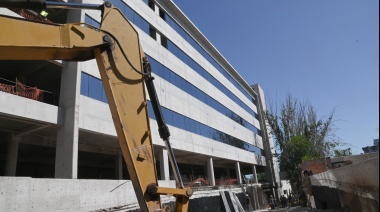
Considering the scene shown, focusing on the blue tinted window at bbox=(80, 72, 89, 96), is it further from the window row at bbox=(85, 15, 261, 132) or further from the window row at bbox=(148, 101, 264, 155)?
the window row at bbox=(148, 101, 264, 155)

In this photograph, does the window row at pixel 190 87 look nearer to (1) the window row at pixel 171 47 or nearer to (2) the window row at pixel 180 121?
(1) the window row at pixel 171 47

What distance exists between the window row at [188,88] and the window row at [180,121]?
283 centimetres

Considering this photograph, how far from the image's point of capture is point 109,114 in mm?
16875

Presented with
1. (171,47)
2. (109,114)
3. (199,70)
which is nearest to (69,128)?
(109,114)

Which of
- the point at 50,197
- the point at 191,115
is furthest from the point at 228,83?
the point at 50,197

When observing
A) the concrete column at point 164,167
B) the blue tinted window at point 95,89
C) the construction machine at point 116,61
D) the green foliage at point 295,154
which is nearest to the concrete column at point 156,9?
the blue tinted window at point 95,89

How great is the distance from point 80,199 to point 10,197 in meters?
3.22

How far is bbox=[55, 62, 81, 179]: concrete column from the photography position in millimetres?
13766

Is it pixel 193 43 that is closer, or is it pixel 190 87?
pixel 190 87

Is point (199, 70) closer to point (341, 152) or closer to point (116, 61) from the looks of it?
point (116, 61)

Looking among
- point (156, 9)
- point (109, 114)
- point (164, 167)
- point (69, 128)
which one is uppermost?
point (156, 9)

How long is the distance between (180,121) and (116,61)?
19917 mm

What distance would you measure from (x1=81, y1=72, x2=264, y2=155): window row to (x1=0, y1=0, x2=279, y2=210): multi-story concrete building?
0.06m

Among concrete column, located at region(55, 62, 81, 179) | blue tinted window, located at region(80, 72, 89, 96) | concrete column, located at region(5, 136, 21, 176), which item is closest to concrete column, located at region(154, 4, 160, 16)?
blue tinted window, located at region(80, 72, 89, 96)
